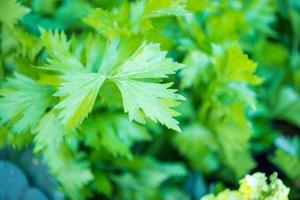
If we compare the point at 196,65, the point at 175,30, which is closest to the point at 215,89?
the point at 196,65

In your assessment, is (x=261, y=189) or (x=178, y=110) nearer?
(x=261, y=189)

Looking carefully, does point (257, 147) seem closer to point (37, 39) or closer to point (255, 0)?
point (255, 0)

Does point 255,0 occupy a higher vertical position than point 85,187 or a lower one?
higher

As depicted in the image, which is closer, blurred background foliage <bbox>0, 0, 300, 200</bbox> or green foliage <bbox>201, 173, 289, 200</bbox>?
green foliage <bbox>201, 173, 289, 200</bbox>

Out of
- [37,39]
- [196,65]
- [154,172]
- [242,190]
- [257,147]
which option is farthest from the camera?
[257,147]

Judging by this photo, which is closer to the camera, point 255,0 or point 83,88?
point 83,88

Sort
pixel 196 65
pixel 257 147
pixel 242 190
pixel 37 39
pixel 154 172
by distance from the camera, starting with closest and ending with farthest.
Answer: pixel 242 190 < pixel 37 39 < pixel 196 65 < pixel 154 172 < pixel 257 147

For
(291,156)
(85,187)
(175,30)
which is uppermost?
(175,30)

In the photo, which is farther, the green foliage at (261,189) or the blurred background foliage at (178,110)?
the blurred background foliage at (178,110)
